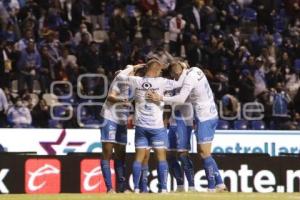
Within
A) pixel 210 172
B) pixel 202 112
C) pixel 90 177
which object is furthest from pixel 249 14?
pixel 210 172

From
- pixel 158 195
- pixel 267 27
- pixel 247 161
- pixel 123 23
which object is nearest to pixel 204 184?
pixel 247 161

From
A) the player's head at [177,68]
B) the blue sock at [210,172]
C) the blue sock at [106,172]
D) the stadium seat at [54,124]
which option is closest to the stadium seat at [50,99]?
the stadium seat at [54,124]

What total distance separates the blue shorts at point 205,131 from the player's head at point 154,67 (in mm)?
1148

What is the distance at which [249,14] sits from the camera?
32125mm

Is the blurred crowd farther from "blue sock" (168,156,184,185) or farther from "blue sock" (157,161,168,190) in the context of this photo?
"blue sock" (157,161,168,190)

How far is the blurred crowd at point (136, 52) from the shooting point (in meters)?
26.3

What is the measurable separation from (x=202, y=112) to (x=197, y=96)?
298 millimetres

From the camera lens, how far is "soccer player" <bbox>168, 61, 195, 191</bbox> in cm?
1941

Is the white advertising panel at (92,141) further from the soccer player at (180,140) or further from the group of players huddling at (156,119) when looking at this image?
the group of players huddling at (156,119)

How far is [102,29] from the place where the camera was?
2972 centimetres

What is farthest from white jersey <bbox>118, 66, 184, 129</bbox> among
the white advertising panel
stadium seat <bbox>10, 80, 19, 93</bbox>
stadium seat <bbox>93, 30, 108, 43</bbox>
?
stadium seat <bbox>93, 30, 108, 43</bbox>

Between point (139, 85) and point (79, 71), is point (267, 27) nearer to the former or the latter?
point (79, 71)

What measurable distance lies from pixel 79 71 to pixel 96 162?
17.3 feet

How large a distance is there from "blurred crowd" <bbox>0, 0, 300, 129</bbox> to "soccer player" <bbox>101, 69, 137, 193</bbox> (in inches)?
248
